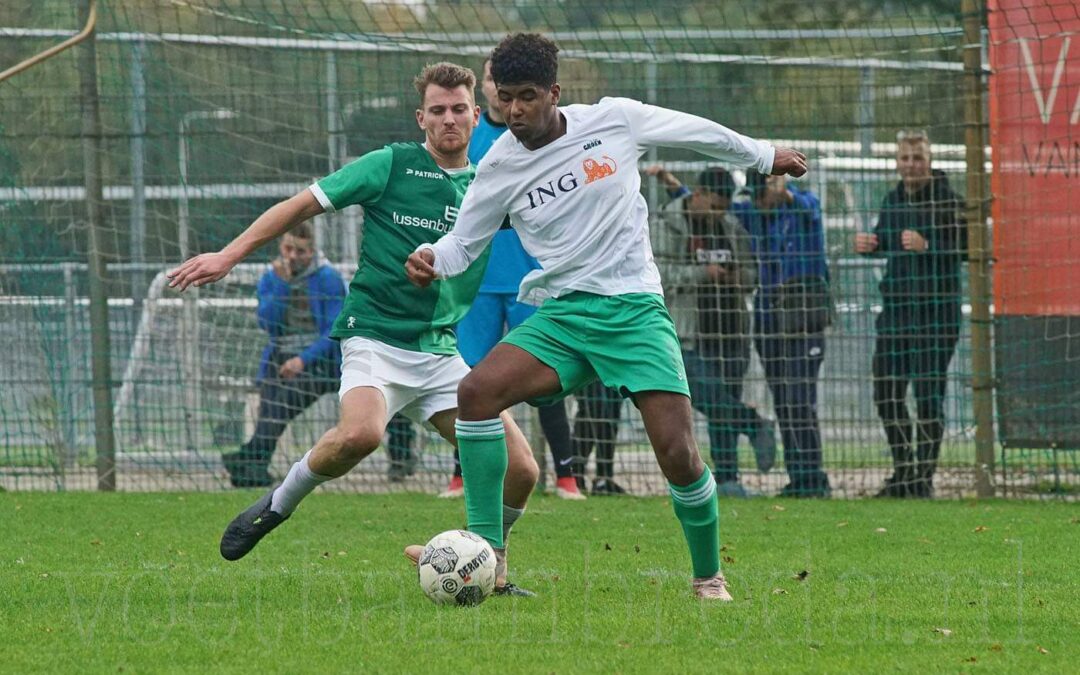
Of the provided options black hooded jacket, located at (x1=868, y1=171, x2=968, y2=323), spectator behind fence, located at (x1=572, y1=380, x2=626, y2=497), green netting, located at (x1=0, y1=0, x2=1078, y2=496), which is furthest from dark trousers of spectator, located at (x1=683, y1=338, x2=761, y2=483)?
black hooded jacket, located at (x1=868, y1=171, x2=968, y2=323)

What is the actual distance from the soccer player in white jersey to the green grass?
51 cm

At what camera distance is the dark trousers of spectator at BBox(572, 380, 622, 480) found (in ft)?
35.7

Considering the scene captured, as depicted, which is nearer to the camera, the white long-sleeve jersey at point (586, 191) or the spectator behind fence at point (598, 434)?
the white long-sleeve jersey at point (586, 191)

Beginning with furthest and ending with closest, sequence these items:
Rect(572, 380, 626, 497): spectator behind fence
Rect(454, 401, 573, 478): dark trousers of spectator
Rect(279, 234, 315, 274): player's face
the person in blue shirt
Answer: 1. Rect(279, 234, 315, 274): player's face
2. Rect(572, 380, 626, 497): spectator behind fence
3. Rect(454, 401, 573, 478): dark trousers of spectator
4. the person in blue shirt

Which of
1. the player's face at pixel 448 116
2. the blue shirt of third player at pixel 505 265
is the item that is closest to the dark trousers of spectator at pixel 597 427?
the blue shirt of third player at pixel 505 265

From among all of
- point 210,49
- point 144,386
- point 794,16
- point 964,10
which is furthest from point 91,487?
point 964,10

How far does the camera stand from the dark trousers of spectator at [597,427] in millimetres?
10875

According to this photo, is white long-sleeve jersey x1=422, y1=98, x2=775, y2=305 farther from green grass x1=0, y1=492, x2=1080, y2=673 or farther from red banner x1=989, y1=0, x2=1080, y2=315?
red banner x1=989, y1=0, x2=1080, y2=315

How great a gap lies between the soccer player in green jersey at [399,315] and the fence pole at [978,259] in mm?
4621

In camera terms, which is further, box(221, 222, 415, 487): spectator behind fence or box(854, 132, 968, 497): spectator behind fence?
box(221, 222, 415, 487): spectator behind fence

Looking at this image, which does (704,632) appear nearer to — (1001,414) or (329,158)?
(1001,414)

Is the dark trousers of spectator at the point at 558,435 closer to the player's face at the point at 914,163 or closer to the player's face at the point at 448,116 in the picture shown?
the player's face at the point at 914,163

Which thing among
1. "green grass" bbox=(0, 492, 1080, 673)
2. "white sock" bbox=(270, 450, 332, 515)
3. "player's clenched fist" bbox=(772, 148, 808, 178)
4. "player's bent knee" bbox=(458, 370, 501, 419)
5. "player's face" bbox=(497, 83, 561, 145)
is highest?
"player's face" bbox=(497, 83, 561, 145)

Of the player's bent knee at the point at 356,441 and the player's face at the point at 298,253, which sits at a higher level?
the player's face at the point at 298,253
